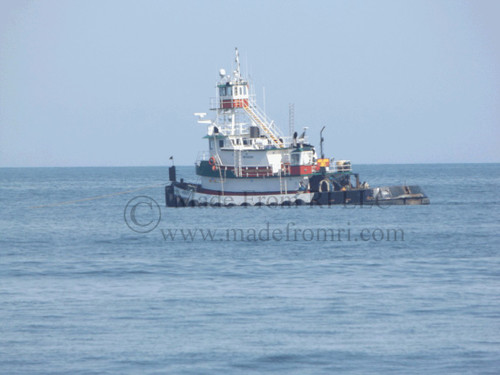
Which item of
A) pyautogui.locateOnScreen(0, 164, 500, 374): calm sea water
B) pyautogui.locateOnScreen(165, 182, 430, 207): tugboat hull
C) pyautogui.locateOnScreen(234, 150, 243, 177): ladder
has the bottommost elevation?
pyautogui.locateOnScreen(0, 164, 500, 374): calm sea water

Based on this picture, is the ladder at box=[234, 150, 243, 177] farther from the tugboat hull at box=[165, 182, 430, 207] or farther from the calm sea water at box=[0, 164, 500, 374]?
the calm sea water at box=[0, 164, 500, 374]

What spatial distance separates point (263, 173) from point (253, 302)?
36373mm

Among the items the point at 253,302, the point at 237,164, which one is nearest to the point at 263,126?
the point at 237,164

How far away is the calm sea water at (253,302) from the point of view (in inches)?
787

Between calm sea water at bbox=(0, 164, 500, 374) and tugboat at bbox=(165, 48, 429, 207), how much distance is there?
44.6 ft

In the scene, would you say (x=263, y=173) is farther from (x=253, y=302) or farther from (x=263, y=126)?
(x=253, y=302)

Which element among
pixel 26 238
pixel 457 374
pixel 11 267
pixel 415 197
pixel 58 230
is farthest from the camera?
pixel 415 197

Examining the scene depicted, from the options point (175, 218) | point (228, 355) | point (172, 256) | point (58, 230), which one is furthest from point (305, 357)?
point (175, 218)

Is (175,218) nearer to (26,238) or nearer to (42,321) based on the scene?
(26,238)

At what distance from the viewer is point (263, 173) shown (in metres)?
62.1

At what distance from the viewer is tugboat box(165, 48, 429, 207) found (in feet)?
205

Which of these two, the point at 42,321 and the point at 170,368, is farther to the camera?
the point at 42,321

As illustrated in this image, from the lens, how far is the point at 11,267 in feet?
115

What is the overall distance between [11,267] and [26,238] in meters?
13.1
